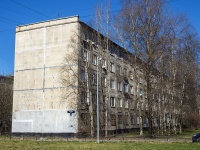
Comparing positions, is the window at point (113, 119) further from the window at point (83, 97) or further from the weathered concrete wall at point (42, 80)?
the weathered concrete wall at point (42, 80)

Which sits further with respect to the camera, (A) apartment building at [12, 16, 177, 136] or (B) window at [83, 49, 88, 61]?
(B) window at [83, 49, 88, 61]

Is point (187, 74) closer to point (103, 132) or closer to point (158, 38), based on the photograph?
point (158, 38)

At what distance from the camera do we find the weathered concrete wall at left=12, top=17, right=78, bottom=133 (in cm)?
3788

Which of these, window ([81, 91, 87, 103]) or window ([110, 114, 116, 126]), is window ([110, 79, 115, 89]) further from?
window ([81, 91, 87, 103])

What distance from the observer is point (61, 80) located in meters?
38.3

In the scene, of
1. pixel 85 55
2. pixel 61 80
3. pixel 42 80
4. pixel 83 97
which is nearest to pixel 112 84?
pixel 85 55

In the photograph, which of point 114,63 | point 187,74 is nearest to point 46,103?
point 114,63

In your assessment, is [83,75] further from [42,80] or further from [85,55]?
[42,80]

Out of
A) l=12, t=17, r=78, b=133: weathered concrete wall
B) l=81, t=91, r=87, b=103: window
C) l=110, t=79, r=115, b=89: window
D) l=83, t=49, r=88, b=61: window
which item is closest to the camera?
l=81, t=91, r=87, b=103: window

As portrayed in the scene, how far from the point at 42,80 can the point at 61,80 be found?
3.18m

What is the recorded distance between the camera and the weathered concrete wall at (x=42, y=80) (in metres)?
37.9

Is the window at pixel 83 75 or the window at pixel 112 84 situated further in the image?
the window at pixel 112 84

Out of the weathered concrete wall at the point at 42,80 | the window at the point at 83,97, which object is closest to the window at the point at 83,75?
the weathered concrete wall at the point at 42,80

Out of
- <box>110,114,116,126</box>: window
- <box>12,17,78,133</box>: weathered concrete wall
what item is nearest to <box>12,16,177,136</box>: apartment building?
<box>12,17,78,133</box>: weathered concrete wall
